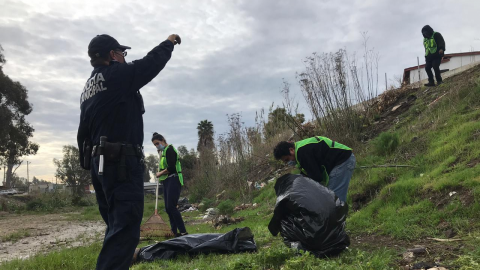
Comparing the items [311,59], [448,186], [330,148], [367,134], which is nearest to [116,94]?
[330,148]

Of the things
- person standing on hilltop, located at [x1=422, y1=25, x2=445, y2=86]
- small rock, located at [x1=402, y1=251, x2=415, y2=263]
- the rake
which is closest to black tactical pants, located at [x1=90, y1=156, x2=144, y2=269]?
small rock, located at [x1=402, y1=251, x2=415, y2=263]

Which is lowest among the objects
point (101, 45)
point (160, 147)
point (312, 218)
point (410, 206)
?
point (410, 206)

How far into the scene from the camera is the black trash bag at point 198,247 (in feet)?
13.0

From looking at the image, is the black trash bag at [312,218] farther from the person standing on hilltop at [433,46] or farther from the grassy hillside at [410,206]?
the person standing on hilltop at [433,46]

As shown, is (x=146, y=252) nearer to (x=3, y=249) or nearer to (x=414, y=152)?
(x=3, y=249)

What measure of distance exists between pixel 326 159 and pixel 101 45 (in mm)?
2988

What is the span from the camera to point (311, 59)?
27.1ft

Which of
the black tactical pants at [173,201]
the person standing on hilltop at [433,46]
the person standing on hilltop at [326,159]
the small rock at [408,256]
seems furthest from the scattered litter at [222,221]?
the person standing on hilltop at [433,46]

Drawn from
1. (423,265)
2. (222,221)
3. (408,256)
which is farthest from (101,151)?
(222,221)

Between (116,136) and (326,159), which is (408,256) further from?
(116,136)

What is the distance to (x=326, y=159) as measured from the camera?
4348 mm

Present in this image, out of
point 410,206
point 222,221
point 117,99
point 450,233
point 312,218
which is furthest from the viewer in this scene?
point 222,221

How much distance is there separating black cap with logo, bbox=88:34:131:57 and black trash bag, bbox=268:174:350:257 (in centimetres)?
226

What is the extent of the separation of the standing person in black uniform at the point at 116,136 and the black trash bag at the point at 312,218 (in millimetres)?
1693
